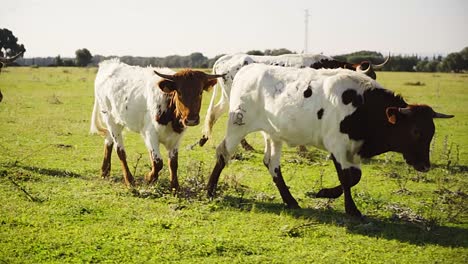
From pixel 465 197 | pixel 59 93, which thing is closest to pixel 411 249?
pixel 465 197

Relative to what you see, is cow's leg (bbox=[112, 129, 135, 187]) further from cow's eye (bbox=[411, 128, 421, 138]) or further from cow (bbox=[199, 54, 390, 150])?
cow's eye (bbox=[411, 128, 421, 138])

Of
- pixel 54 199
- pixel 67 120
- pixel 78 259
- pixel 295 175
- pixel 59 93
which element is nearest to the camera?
pixel 78 259

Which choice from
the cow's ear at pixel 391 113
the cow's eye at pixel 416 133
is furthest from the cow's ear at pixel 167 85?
the cow's eye at pixel 416 133

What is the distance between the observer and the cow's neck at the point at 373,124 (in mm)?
7279

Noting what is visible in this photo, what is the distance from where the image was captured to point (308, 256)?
6.09 meters

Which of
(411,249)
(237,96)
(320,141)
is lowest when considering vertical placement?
(411,249)

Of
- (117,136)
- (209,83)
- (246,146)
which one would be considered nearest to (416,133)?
(209,83)

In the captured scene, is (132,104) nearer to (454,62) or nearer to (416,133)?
(416,133)

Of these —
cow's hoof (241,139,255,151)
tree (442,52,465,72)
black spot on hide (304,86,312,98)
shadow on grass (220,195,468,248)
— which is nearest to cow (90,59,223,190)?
shadow on grass (220,195,468,248)

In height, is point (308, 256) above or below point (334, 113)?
below

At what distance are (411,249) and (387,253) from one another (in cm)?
38

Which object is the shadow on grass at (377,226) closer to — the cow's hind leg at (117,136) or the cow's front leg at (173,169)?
the cow's front leg at (173,169)

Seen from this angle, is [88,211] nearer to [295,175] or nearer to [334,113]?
[334,113]

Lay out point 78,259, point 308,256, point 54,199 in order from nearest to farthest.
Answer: point 78,259, point 308,256, point 54,199
